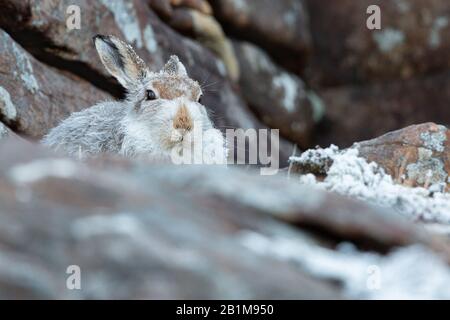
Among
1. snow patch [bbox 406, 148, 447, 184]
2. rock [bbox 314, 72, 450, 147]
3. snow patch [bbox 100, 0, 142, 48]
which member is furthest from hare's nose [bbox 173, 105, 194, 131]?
rock [bbox 314, 72, 450, 147]

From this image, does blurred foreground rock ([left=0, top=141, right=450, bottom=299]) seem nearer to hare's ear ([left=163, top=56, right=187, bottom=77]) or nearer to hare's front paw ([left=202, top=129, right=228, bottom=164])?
hare's front paw ([left=202, top=129, right=228, bottom=164])

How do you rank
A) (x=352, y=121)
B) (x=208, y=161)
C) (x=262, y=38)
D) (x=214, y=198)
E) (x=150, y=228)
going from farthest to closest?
(x=352, y=121), (x=262, y=38), (x=208, y=161), (x=214, y=198), (x=150, y=228)

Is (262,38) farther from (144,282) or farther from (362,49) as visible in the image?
(144,282)

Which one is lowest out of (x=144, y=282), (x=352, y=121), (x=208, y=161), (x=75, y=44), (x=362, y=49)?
(x=144, y=282)

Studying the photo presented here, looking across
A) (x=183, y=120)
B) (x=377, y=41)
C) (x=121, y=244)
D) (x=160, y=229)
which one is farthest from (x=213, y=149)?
(x=377, y=41)

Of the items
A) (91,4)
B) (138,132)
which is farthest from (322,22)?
(138,132)

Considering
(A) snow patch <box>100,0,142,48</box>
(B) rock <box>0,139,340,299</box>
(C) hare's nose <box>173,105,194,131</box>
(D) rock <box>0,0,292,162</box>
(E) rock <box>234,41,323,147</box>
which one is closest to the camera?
(B) rock <box>0,139,340,299</box>
